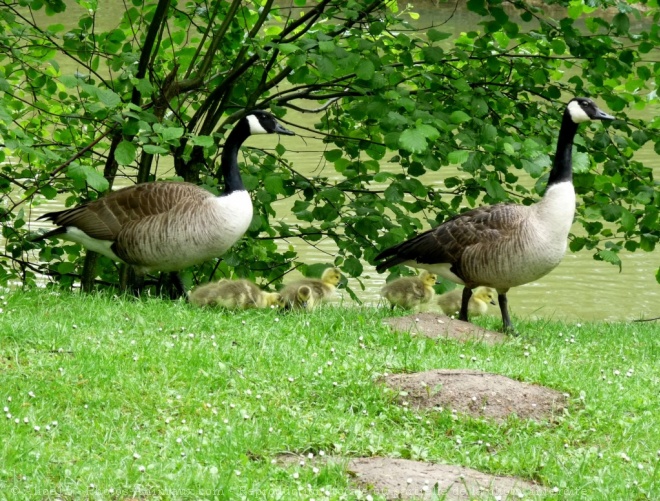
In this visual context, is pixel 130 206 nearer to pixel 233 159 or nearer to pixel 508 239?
pixel 233 159

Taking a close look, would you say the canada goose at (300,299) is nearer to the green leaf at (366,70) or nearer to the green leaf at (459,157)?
the green leaf at (459,157)

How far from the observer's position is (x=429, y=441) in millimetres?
5930

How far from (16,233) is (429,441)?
6.96 m

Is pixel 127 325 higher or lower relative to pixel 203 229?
lower

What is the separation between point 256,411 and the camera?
20.0ft

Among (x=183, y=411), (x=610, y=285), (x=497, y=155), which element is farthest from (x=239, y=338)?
(x=610, y=285)

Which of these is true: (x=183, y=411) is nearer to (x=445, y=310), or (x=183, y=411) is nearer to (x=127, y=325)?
(x=127, y=325)

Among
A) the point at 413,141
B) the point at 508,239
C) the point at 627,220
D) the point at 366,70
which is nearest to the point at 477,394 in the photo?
the point at 413,141

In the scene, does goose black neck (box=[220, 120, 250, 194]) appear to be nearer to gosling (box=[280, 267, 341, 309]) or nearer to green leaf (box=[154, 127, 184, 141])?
gosling (box=[280, 267, 341, 309])

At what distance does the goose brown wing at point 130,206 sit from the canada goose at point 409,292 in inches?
85.5

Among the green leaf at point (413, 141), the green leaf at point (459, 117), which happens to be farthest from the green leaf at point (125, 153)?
the green leaf at point (459, 117)

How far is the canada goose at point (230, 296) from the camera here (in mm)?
9484

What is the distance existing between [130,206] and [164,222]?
0.46m

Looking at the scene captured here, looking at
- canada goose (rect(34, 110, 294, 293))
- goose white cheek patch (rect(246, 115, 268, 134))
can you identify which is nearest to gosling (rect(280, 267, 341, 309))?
canada goose (rect(34, 110, 294, 293))
